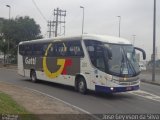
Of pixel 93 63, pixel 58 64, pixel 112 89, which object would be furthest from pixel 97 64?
pixel 58 64

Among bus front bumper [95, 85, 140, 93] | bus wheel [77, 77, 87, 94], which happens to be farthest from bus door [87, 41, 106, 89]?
bus wheel [77, 77, 87, 94]

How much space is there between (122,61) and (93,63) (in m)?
1.47

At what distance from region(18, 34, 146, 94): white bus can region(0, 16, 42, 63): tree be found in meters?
39.7

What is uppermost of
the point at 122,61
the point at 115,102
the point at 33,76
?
the point at 122,61

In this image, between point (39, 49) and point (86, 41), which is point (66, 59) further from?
point (39, 49)

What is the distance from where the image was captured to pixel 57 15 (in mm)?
72375

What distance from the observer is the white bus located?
17.8 m

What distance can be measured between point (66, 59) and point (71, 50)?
2.43 ft

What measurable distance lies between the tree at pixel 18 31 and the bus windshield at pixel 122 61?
1795 inches

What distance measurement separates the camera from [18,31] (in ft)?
207

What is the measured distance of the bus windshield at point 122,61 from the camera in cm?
1780

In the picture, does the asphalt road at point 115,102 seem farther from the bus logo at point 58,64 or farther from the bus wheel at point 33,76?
the bus wheel at point 33,76

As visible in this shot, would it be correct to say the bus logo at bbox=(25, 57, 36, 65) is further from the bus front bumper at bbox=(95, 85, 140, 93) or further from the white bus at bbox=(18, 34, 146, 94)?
the bus front bumper at bbox=(95, 85, 140, 93)

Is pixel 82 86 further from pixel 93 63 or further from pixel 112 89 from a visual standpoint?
pixel 112 89
